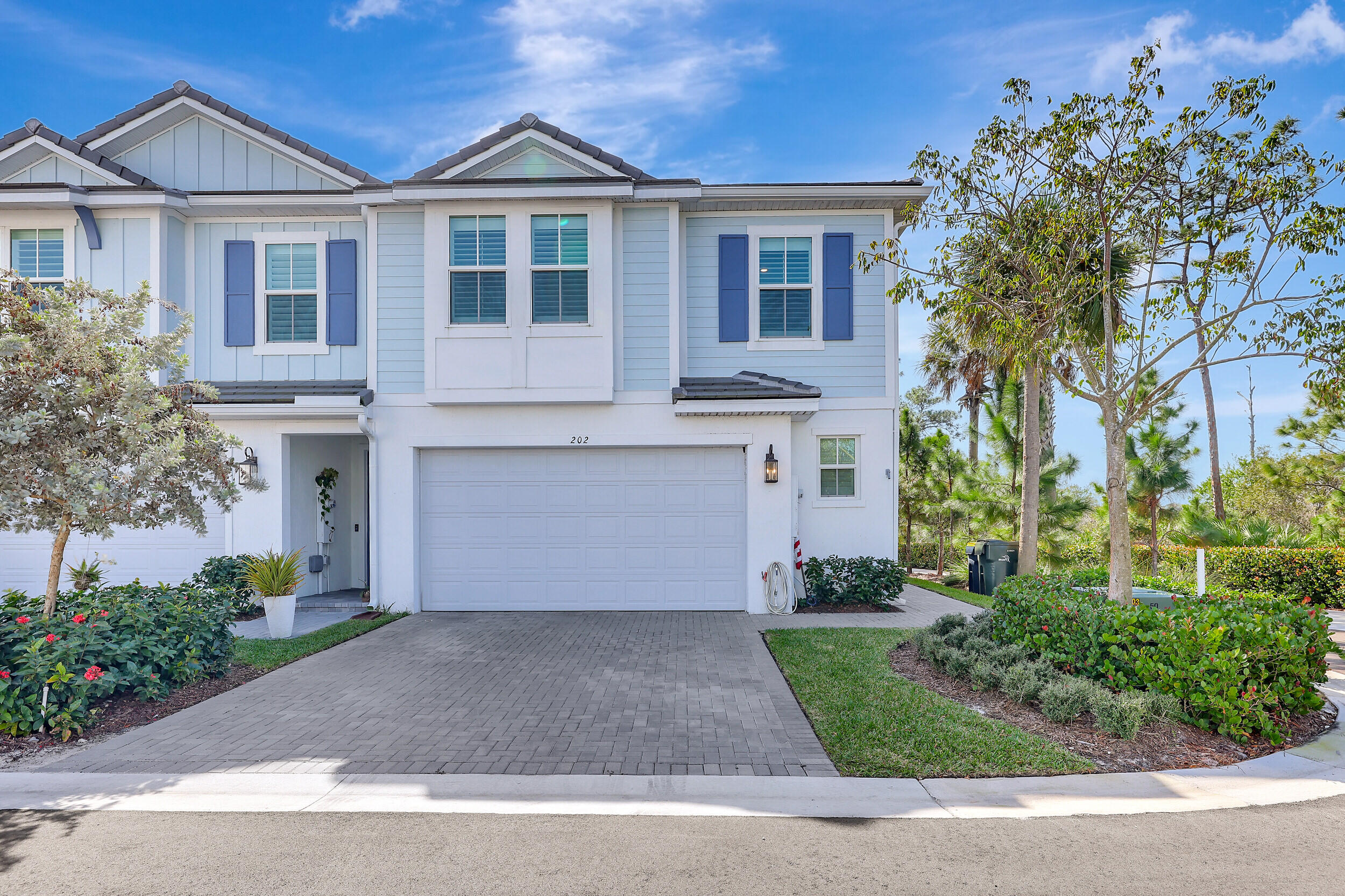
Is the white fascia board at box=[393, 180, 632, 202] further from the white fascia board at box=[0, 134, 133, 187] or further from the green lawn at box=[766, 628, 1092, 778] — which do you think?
the green lawn at box=[766, 628, 1092, 778]

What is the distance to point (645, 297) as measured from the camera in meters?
10.7

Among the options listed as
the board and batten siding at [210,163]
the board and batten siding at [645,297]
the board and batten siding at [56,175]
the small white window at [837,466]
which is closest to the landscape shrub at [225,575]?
the board and batten siding at [210,163]

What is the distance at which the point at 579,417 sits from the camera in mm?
10680

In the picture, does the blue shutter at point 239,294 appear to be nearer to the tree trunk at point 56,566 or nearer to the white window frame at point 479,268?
the white window frame at point 479,268

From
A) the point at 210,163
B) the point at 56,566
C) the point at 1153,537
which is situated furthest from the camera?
the point at 1153,537

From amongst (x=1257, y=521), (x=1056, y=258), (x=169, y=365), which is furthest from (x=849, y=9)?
(x=1257, y=521)

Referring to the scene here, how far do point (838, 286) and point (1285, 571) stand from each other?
9.85 meters

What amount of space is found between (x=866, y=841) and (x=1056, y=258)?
19.5 feet

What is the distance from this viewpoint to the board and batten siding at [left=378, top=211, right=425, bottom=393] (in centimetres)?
1075

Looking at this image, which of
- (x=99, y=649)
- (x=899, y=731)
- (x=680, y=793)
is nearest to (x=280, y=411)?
(x=99, y=649)

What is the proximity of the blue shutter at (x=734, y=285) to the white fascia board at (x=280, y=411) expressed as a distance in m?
5.73

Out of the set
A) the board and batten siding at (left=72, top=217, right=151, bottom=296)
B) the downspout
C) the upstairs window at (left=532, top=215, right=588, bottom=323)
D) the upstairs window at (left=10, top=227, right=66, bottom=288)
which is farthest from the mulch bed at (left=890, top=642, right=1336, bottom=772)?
the upstairs window at (left=10, top=227, right=66, bottom=288)

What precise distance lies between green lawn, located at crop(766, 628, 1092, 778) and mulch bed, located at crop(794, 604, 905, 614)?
293cm

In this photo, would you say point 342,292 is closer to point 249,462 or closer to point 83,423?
point 249,462
